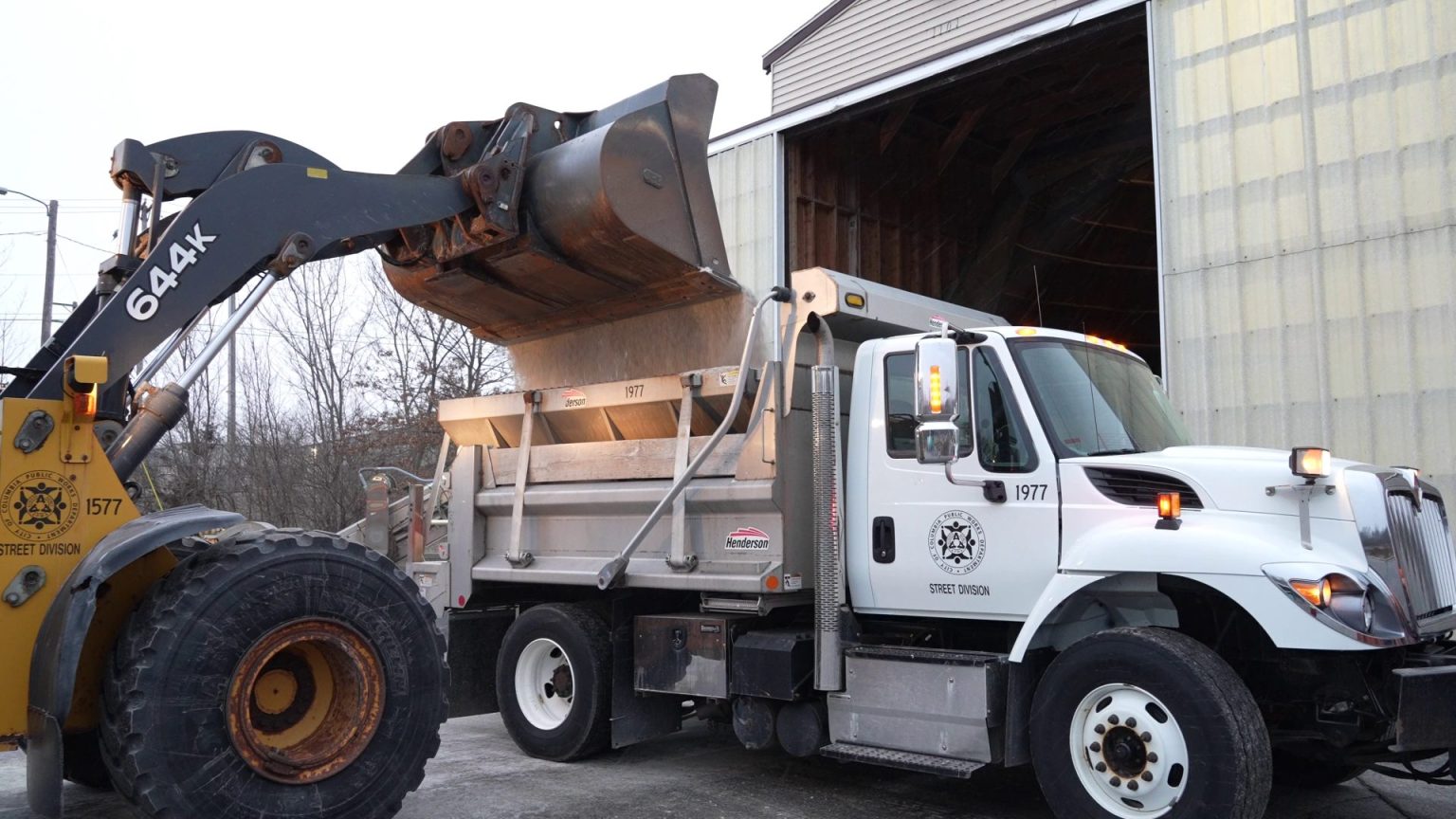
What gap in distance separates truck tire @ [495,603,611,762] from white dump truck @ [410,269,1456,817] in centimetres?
2

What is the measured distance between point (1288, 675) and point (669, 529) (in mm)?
3387

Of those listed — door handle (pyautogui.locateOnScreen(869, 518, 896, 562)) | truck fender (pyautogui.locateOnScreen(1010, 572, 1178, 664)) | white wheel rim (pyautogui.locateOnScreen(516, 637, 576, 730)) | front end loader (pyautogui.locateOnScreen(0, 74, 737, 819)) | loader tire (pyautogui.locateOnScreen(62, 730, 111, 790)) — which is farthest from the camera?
white wheel rim (pyautogui.locateOnScreen(516, 637, 576, 730))

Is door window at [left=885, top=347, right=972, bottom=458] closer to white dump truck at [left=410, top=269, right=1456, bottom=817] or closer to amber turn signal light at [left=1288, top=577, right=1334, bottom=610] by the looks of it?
white dump truck at [left=410, top=269, right=1456, bottom=817]

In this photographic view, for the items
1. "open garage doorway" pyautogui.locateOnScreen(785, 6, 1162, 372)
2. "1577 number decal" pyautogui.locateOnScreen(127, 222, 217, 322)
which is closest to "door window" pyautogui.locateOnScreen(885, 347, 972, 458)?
"1577 number decal" pyautogui.locateOnScreen(127, 222, 217, 322)

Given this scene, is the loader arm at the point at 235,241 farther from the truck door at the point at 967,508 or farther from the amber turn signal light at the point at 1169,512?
the amber turn signal light at the point at 1169,512

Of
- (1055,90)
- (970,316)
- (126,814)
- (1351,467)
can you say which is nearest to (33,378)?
(126,814)

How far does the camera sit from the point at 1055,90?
13688mm

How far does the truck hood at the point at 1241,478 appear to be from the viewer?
4.78 meters

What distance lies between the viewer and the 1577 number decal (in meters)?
5.03

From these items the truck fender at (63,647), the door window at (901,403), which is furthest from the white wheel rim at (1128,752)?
the truck fender at (63,647)

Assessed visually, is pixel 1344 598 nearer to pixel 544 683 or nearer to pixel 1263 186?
pixel 544 683

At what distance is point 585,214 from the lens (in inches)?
258

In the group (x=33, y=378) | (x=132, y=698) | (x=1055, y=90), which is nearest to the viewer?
(x=132, y=698)

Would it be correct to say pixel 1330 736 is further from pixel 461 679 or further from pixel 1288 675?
pixel 461 679
